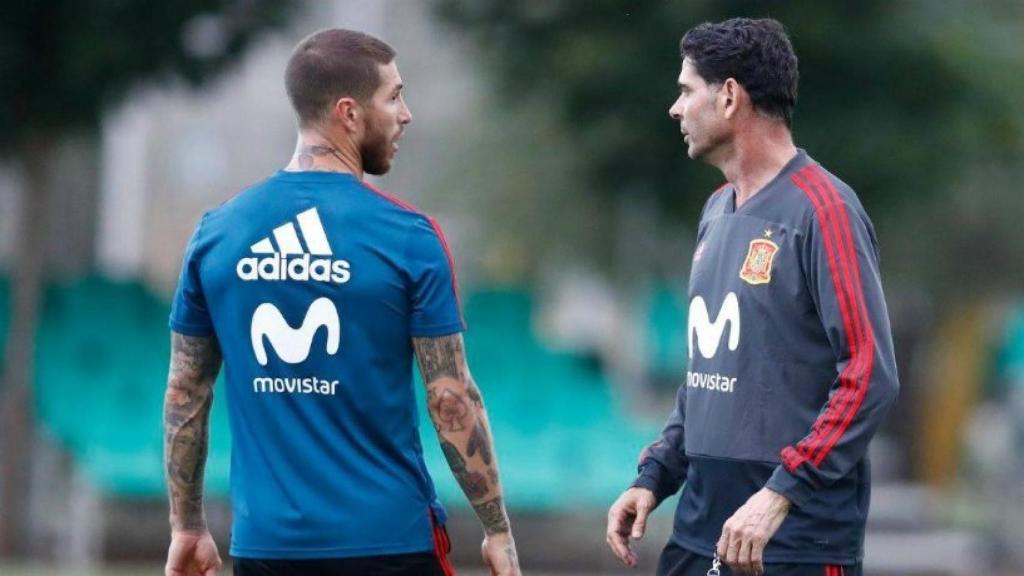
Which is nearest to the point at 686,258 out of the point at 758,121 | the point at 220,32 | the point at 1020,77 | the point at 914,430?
the point at 914,430

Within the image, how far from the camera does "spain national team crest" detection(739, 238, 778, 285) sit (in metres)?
5.12

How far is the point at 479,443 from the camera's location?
5191mm

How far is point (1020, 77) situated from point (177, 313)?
13.3 meters

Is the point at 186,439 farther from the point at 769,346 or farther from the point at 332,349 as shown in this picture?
the point at 769,346

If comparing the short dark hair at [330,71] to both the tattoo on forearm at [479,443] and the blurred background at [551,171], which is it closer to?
the tattoo on forearm at [479,443]

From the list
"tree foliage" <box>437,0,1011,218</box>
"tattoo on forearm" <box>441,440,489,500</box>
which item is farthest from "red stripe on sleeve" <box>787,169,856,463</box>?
"tree foliage" <box>437,0,1011,218</box>

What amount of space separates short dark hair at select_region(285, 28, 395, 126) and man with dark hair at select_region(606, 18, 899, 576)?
0.83m

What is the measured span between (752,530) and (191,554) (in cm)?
152

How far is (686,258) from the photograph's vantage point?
25031mm

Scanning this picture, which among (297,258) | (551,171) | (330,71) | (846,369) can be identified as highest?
Answer: (551,171)

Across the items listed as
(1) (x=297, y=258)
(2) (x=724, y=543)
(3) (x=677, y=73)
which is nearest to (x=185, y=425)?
(1) (x=297, y=258)

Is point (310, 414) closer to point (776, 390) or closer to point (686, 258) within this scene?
point (776, 390)

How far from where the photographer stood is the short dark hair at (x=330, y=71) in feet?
16.9

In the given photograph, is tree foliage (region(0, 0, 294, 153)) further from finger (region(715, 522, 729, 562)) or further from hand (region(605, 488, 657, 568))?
finger (region(715, 522, 729, 562))
